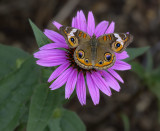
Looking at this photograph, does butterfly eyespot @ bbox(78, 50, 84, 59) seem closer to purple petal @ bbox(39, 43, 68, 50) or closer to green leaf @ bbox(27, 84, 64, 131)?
purple petal @ bbox(39, 43, 68, 50)

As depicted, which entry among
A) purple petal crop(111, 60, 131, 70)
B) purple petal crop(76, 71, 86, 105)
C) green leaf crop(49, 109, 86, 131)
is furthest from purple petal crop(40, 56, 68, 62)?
green leaf crop(49, 109, 86, 131)

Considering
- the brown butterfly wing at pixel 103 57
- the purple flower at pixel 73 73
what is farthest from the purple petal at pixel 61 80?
the brown butterfly wing at pixel 103 57

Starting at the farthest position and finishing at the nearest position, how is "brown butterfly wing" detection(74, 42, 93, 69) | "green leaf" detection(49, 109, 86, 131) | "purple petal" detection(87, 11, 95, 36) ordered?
"green leaf" detection(49, 109, 86, 131) < "purple petal" detection(87, 11, 95, 36) < "brown butterfly wing" detection(74, 42, 93, 69)

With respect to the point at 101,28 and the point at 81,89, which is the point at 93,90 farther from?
the point at 101,28

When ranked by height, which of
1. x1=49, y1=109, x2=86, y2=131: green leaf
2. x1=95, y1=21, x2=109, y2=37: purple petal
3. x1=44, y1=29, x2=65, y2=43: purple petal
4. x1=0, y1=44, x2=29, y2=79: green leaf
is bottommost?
x1=49, y1=109, x2=86, y2=131: green leaf

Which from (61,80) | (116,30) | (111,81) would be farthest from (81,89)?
(116,30)

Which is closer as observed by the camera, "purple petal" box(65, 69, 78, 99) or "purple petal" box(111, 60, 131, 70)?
"purple petal" box(65, 69, 78, 99)

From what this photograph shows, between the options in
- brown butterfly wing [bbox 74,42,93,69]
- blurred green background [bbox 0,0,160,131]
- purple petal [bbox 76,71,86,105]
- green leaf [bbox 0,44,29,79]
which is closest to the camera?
brown butterfly wing [bbox 74,42,93,69]

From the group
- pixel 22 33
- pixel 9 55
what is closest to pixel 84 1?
pixel 22 33

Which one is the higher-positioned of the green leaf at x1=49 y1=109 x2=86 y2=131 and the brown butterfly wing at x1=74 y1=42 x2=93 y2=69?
the brown butterfly wing at x1=74 y1=42 x2=93 y2=69
